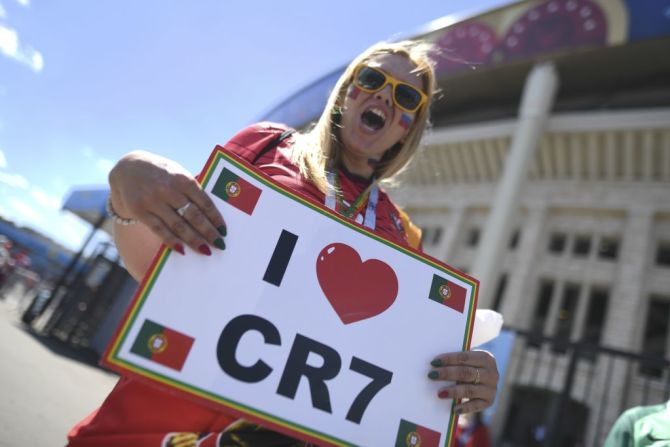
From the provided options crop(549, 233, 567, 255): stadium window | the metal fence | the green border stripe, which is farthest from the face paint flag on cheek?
crop(549, 233, 567, 255): stadium window

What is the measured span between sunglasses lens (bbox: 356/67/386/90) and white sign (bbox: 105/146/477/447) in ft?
2.30

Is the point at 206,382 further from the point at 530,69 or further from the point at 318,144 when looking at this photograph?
the point at 530,69

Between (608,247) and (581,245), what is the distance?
841 mm

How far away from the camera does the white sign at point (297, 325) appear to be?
33.6 inches

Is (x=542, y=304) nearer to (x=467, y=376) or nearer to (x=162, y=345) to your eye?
(x=467, y=376)

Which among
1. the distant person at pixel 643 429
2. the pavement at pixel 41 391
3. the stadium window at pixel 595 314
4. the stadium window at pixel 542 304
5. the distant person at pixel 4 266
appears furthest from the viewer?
the stadium window at pixel 542 304

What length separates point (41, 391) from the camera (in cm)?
362

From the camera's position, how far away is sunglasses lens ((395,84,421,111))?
5.06 feet

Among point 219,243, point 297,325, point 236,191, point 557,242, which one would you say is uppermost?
point 557,242

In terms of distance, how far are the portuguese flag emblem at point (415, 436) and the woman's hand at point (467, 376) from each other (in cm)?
10

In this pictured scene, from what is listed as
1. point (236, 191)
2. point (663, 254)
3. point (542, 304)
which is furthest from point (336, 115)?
point (663, 254)

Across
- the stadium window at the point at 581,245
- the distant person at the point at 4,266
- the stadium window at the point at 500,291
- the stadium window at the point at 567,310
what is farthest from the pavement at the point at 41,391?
the stadium window at the point at 581,245

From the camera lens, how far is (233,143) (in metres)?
1.26

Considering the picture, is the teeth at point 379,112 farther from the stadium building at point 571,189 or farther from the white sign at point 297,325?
the stadium building at point 571,189
